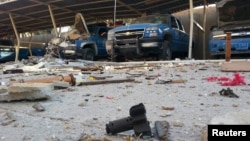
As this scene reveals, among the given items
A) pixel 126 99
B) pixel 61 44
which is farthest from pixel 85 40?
pixel 126 99

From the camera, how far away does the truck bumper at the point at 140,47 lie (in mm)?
10922

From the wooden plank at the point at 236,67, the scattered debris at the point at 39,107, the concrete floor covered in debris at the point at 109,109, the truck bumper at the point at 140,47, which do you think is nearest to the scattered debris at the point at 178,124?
the concrete floor covered in debris at the point at 109,109

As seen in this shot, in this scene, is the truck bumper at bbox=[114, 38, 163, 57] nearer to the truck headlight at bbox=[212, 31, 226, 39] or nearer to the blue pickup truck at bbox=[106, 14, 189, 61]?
the blue pickup truck at bbox=[106, 14, 189, 61]

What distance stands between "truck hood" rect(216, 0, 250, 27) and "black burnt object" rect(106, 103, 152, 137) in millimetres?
9981

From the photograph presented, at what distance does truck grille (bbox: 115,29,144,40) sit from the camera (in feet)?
36.6

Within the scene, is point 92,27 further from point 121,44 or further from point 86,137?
point 86,137

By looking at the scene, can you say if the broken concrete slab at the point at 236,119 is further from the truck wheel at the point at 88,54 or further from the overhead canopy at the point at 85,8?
the overhead canopy at the point at 85,8

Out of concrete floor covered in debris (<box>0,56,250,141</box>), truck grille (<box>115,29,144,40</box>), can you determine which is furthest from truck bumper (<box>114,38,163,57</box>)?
concrete floor covered in debris (<box>0,56,250,141</box>)

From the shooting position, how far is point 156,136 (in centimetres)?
250

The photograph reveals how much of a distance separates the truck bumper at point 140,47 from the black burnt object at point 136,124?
8505 millimetres

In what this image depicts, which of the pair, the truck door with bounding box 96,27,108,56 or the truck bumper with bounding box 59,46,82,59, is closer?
the truck bumper with bounding box 59,46,82,59

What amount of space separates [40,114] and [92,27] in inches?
518

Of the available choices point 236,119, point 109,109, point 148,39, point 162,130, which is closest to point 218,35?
point 148,39

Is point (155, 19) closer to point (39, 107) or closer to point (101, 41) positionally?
point (101, 41)
